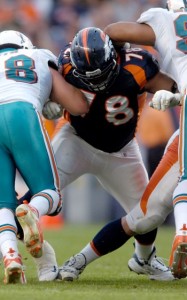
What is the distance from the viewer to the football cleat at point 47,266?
4922 millimetres

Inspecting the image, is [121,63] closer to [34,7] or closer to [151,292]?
[151,292]

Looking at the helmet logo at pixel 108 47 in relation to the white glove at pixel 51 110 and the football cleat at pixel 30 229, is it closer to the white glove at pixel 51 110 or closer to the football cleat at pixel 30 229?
the white glove at pixel 51 110

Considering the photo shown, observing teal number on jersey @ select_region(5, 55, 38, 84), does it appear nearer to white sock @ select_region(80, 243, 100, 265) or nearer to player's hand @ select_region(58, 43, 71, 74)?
player's hand @ select_region(58, 43, 71, 74)

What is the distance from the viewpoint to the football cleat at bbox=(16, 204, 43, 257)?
4.38 m

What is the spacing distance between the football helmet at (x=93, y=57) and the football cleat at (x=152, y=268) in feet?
3.79

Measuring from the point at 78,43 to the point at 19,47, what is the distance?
48 centimetres

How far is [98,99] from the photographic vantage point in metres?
5.16

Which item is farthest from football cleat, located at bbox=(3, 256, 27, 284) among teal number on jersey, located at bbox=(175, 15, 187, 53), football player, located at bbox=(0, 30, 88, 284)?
teal number on jersey, located at bbox=(175, 15, 187, 53)

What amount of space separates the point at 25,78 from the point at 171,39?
2.68ft

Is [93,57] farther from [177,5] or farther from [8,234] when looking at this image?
[8,234]

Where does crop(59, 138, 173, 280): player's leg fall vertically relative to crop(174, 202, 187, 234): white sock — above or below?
below

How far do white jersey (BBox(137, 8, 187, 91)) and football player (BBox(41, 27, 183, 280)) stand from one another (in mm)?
117

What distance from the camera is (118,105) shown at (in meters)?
5.14

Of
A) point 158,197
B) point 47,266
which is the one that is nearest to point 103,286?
point 47,266
